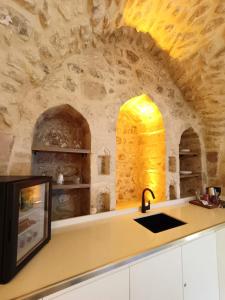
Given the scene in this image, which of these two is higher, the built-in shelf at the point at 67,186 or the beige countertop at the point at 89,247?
the built-in shelf at the point at 67,186

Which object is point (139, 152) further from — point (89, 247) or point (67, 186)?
point (89, 247)

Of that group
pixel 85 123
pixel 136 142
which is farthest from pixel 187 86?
pixel 85 123

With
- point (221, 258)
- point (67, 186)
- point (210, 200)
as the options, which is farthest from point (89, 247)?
point (210, 200)

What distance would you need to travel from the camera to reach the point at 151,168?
2.29 metres

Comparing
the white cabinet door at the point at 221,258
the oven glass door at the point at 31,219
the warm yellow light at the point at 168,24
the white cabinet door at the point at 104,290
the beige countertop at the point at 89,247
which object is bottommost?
the white cabinet door at the point at 221,258

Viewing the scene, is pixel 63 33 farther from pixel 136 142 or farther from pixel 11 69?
pixel 136 142

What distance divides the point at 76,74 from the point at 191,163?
2.08m

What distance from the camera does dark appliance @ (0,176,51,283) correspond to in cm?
69

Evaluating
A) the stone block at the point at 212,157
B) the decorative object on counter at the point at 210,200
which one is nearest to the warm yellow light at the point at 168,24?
the stone block at the point at 212,157

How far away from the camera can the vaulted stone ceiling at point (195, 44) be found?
1.54 m

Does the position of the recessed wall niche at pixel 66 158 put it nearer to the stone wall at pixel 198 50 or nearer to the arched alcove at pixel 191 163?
the stone wall at pixel 198 50

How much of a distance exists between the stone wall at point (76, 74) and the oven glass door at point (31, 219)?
0.94 ft

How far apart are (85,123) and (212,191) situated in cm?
181

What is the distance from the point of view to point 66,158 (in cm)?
166
